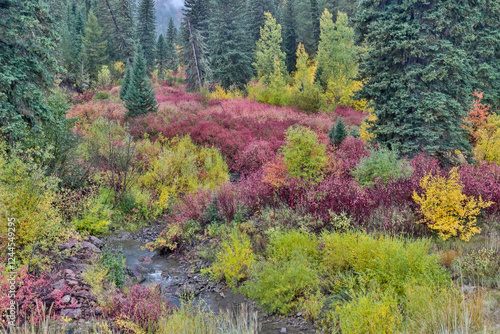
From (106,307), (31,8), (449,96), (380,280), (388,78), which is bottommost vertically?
(106,307)

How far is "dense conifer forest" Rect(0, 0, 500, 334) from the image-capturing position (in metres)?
4.23

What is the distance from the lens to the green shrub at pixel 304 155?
8.14m

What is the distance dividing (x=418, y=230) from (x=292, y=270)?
10.7 feet

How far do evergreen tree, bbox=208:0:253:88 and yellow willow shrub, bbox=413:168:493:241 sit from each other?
28.5 metres

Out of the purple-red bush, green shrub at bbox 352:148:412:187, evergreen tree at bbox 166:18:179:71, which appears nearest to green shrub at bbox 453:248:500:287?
the purple-red bush

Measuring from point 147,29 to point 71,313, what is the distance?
5061cm

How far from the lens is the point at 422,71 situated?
30.9 ft

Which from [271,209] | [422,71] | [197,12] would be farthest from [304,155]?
[197,12]

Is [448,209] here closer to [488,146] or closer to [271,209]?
[271,209]

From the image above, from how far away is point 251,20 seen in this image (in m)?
42.5

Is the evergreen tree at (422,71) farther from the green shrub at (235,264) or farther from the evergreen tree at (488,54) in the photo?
the green shrub at (235,264)

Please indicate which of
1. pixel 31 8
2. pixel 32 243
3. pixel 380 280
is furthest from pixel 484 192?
pixel 31 8

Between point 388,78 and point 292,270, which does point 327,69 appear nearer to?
point 388,78

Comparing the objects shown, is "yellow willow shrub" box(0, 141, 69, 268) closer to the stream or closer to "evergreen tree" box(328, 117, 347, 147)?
the stream
